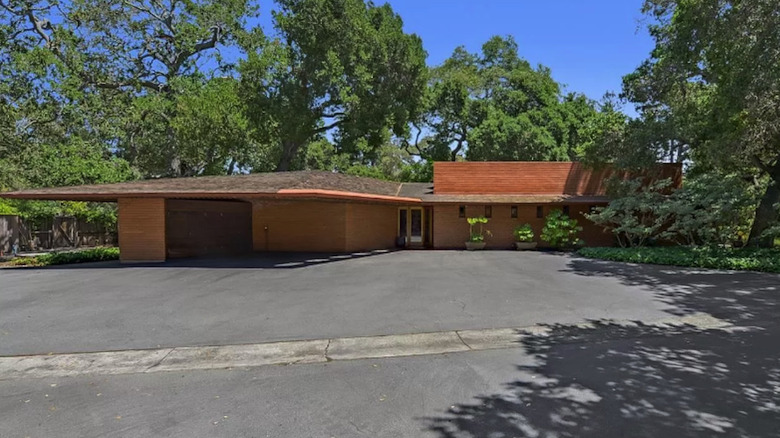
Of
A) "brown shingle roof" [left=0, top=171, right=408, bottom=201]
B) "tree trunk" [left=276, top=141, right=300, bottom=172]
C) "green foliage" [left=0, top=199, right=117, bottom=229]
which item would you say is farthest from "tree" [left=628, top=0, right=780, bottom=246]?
"green foliage" [left=0, top=199, right=117, bottom=229]

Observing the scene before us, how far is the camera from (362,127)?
24562mm

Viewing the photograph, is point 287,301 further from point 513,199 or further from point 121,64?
point 121,64

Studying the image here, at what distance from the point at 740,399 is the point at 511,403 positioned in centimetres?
204

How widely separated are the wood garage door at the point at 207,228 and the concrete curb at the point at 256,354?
1029 centimetres

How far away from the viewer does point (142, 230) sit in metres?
14.2

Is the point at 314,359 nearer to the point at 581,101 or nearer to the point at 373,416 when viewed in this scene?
the point at 373,416

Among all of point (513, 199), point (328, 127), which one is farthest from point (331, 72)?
point (513, 199)

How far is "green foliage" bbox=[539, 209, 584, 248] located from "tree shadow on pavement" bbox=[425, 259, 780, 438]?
36.2 feet

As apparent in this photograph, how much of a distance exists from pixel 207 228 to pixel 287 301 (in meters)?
10.5

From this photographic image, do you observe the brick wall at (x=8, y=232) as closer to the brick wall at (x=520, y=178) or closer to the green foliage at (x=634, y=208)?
the brick wall at (x=520, y=178)

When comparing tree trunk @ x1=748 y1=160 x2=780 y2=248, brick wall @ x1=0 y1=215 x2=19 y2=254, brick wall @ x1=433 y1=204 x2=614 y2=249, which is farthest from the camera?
brick wall @ x1=433 y1=204 x2=614 y2=249

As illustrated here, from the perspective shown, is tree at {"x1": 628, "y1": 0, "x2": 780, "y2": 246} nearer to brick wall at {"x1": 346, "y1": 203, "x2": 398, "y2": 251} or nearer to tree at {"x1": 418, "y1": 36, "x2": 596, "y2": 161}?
tree at {"x1": 418, "y1": 36, "x2": 596, "y2": 161}

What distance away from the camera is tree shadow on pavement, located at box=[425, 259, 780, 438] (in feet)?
10.7

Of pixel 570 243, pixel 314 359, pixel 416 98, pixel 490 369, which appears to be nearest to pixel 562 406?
pixel 490 369
